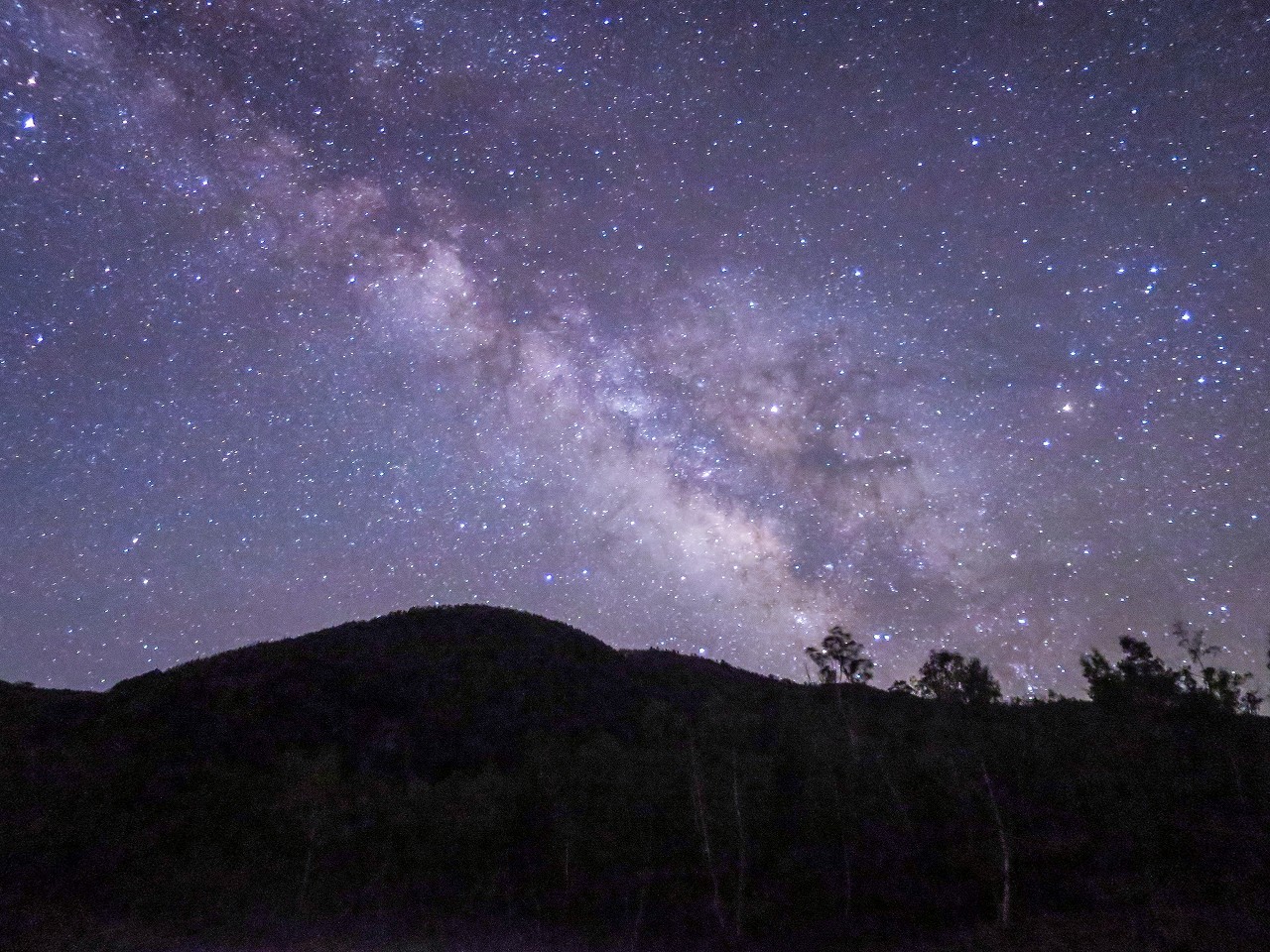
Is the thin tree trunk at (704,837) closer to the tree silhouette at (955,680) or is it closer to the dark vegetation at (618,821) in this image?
the dark vegetation at (618,821)

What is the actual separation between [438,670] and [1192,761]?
166ft

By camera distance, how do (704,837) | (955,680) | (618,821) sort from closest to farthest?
(704,837) → (618,821) → (955,680)

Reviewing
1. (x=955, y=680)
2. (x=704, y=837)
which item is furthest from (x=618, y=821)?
(x=955, y=680)

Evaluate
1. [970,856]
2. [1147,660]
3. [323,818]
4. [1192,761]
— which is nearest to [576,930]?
[323,818]

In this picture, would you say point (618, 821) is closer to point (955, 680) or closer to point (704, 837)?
point (704, 837)

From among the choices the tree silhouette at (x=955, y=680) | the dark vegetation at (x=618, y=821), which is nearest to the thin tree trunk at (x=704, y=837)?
the dark vegetation at (x=618, y=821)

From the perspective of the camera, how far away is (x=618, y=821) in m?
35.8

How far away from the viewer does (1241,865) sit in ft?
98.8

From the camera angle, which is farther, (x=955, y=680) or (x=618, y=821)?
(x=955, y=680)

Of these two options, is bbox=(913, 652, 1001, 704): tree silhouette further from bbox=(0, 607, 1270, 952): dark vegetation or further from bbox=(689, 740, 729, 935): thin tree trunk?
bbox=(689, 740, 729, 935): thin tree trunk

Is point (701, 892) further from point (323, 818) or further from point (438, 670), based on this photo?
point (438, 670)

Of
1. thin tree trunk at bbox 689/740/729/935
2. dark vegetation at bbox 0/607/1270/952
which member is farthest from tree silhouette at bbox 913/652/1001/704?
thin tree trunk at bbox 689/740/729/935

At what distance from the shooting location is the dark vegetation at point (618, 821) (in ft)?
97.1

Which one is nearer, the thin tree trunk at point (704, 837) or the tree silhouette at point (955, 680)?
the thin tree trunk at point (704, 837)
